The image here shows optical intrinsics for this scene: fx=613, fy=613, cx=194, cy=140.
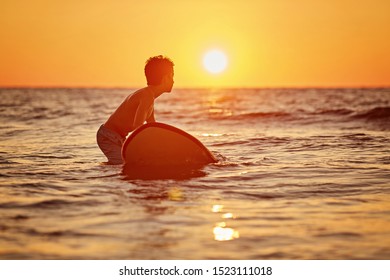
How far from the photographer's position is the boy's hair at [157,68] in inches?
349

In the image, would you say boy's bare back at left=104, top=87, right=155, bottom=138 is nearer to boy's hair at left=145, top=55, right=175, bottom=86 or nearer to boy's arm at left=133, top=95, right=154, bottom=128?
boy's arm at left=133, top=95, right=154, bottom=128

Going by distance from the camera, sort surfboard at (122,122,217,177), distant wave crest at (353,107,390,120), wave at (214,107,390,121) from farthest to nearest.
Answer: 1. wave at (214,107,390,121)
2. distant wave crest at (353,107,390,120)
3. surfboard at (122,122,217,177)

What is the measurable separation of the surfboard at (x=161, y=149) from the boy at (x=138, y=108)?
234 millimetres

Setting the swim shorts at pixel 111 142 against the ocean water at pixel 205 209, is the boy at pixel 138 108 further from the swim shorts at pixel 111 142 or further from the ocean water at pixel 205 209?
the ocean water at pixel 205 209

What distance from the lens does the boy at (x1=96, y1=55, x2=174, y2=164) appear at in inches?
350

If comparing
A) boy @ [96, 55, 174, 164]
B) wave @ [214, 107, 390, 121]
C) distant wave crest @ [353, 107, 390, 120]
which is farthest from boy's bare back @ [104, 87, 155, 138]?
distant wave crest @ [353, 107, 390, 120]

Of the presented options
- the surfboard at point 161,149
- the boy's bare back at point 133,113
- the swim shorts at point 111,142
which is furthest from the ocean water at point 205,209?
the boy's bare back at point 133,113

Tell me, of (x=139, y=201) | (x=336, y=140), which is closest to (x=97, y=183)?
(x=139, y=201)

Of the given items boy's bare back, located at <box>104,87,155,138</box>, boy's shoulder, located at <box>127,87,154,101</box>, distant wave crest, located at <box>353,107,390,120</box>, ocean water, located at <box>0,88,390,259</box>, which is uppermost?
boy's shoulder, located at <box>127,87,154,101</box>

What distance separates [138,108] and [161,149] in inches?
29.2

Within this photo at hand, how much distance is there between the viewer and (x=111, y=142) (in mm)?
9531

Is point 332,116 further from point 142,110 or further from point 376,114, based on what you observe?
point 142,110
